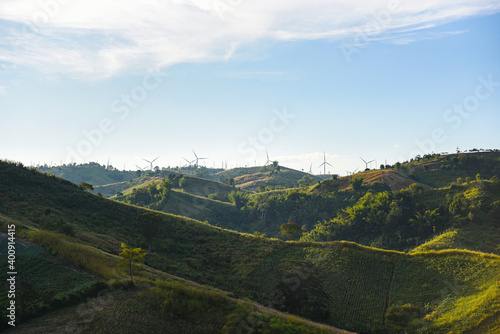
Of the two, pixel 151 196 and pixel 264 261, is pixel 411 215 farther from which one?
pixel 151 196

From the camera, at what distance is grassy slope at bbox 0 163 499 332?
47875 millimetres

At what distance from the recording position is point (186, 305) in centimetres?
3319

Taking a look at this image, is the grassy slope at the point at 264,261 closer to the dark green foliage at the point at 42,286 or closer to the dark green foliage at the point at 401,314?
the dark green foliage at the point at 401,314

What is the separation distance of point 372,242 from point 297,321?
82.2 metres

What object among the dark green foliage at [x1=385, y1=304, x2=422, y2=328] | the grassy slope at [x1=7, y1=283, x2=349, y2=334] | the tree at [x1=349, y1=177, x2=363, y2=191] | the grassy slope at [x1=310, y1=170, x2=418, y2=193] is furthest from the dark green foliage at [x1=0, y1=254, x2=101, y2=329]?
the grassy slope at [x1=310, y1=170, x2=418, y2=193]

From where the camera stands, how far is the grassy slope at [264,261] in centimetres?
4788

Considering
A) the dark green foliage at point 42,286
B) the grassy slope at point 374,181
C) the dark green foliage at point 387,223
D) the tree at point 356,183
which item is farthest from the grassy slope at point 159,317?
the grassy slope at point 374,181

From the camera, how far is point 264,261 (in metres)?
64.2

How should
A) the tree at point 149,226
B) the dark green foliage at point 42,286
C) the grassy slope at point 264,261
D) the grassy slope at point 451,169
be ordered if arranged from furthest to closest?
the grassy slope at point 451,169, the tree at point 149,226, the grassy slope at point 264,261, the dark green foliage at point 42,286

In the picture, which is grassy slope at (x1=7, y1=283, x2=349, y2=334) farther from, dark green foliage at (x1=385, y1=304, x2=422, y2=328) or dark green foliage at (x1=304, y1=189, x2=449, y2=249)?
dark green foliage at (x1=304, y1=189, x2=449, y2=249)

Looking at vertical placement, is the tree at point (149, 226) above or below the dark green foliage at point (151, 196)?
below

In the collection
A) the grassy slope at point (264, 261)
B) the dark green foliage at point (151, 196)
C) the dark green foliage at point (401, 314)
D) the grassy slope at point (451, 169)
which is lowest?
the dark green foliage at point (401, 314)

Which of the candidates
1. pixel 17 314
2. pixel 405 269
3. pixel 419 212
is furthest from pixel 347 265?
pixel 419 212

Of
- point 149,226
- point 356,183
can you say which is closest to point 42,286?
point 149,226
